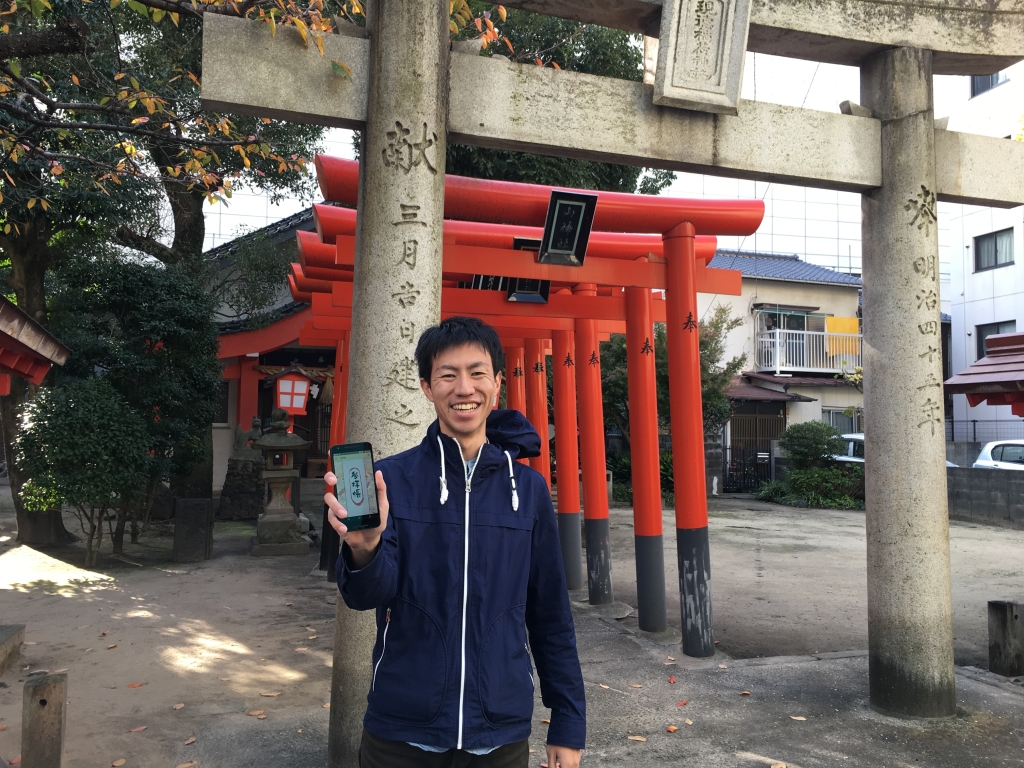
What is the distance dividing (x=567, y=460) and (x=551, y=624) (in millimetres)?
6907

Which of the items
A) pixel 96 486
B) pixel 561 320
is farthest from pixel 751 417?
pixel 96 486

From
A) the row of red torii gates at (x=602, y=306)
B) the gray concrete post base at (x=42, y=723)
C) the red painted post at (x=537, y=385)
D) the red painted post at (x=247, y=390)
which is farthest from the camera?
the red painted post at (x=247, y=390)

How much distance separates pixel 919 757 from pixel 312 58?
185 inches

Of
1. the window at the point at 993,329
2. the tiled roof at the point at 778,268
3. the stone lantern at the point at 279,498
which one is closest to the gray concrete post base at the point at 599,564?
the stone lantern at the point at 279,498

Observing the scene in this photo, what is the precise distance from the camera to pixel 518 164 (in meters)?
11.0

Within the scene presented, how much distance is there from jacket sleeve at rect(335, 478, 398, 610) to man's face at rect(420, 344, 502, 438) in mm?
349

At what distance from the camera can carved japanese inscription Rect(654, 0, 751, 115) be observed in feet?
15.2

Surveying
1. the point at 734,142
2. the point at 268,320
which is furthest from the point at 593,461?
the point at 268,320

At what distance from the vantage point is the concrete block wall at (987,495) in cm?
1505

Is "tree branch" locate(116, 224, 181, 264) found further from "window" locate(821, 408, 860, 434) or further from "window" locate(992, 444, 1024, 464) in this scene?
"window" locate(821, 408, 860, 434)

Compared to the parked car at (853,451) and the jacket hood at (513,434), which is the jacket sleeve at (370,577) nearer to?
the jacket hood at (513,434)

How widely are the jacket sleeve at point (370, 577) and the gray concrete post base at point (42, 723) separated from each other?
198cm

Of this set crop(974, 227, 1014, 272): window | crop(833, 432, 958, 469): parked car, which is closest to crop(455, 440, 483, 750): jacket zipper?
crop(833, 432, 958, 469): parked car

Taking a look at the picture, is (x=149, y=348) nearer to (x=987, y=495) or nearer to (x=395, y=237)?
(x=395, y=237)
